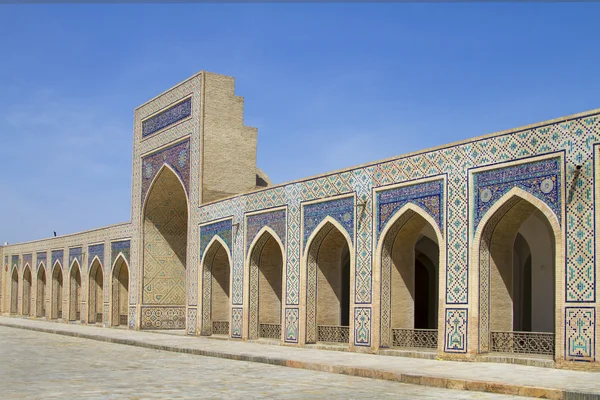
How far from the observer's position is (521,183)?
35.3 feet

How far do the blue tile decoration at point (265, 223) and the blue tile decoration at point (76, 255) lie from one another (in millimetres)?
13310

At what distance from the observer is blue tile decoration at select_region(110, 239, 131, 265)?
24469 mm

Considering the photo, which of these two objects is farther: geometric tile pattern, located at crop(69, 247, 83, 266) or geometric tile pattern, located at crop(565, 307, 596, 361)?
geometric tile pattern, located at crop(69, 247, 83, 266)

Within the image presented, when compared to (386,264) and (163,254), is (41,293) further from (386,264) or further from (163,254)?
(386,264)

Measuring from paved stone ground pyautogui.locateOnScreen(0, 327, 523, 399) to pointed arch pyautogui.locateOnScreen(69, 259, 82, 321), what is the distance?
17.4 meters

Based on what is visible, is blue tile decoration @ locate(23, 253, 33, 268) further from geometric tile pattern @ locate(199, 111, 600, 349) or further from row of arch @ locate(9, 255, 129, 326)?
geometric tile pattern @ locate(199, 111, 600, 349)

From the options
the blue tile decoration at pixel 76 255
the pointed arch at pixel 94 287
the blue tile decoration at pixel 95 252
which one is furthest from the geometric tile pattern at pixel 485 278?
the blue tile decoration at pixel 76 255

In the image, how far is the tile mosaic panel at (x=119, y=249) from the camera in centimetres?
2449

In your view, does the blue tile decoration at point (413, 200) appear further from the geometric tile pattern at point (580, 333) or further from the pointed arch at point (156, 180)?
the pointed arch at point (156, 180)

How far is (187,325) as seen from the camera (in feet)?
65.7

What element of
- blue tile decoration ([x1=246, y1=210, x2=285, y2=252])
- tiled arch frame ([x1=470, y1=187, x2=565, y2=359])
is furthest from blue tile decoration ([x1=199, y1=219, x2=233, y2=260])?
tiled arch frame ([x1=470, y1=187, x2=565, y2=359])

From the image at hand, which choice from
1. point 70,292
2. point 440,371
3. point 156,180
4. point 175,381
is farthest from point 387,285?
point 70,292

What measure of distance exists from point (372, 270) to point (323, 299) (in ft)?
7.61

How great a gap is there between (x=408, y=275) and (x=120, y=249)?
14.0 m
